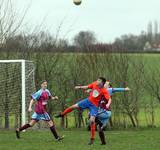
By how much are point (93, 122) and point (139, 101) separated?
453 inches

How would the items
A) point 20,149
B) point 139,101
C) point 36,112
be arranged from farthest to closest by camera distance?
point 139,101
point 36,112
point 20,149

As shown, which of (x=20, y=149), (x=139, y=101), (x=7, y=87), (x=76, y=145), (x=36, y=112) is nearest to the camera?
(x=20, y=149)

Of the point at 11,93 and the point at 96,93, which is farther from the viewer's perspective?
the point at 11,93

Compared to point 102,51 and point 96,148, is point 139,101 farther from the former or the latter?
point 96,148

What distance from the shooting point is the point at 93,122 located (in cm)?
1457

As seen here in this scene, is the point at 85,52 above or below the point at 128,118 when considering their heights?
above

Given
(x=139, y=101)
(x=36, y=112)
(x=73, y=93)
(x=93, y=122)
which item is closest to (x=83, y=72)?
(x=73, y=93)

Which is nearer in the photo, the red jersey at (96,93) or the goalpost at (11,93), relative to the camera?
the red jersey at (96,93)

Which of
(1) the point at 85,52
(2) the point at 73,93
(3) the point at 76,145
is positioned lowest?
(3) the point at 76,145

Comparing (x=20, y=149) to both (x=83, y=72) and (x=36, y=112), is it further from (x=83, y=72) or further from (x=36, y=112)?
(x=83, y=72)

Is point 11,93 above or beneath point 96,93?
above

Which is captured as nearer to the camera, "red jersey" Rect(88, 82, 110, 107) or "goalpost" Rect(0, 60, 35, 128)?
"red jersey" Rect(88, 82, 110, 107)

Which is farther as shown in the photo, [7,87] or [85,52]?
[85,52]

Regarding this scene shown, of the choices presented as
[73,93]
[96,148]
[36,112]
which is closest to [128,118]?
[73,93]
